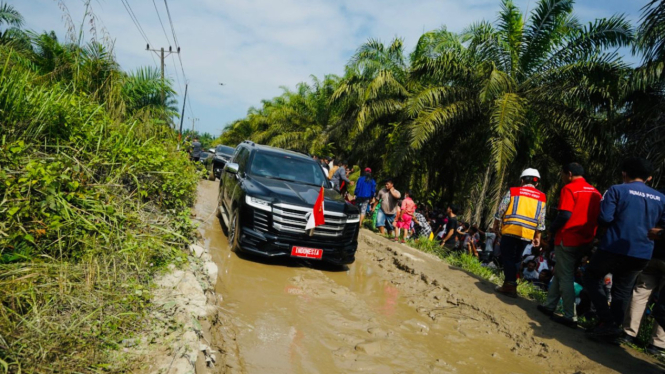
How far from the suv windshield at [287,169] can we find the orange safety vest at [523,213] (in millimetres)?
3169

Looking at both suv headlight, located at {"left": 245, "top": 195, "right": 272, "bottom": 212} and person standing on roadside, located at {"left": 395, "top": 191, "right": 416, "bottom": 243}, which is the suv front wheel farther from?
person standing on roadside, located at {"left": 395, "top": 191, "right": 416, "bottom": 243}

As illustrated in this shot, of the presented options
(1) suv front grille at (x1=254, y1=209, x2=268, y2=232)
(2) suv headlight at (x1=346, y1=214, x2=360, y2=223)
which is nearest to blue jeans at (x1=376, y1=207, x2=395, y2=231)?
(2) suv headlight at (x1=346, y1=214, x2=360, y2=223)

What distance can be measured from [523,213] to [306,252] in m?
3.18

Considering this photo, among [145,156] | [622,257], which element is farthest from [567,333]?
[145,156]

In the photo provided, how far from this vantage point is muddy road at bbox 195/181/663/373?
→ 377 centimetres

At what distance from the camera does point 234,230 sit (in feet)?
22.1

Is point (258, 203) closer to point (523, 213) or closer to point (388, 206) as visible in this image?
point (523, 213)

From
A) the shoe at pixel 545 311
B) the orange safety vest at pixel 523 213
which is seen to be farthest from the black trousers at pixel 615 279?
the orange safety vest at pixel 523 213

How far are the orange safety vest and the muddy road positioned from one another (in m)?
1.03

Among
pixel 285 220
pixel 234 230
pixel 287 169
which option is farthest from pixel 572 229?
pixel 234 230

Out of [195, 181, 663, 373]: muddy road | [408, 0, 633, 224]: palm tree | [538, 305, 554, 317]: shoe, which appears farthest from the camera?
[408, 0, 633, 224]: palm tree

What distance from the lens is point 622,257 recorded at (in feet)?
15.3

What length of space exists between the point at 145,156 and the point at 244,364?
314 centimetres

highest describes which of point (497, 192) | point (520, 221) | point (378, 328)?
point (497, 192)
